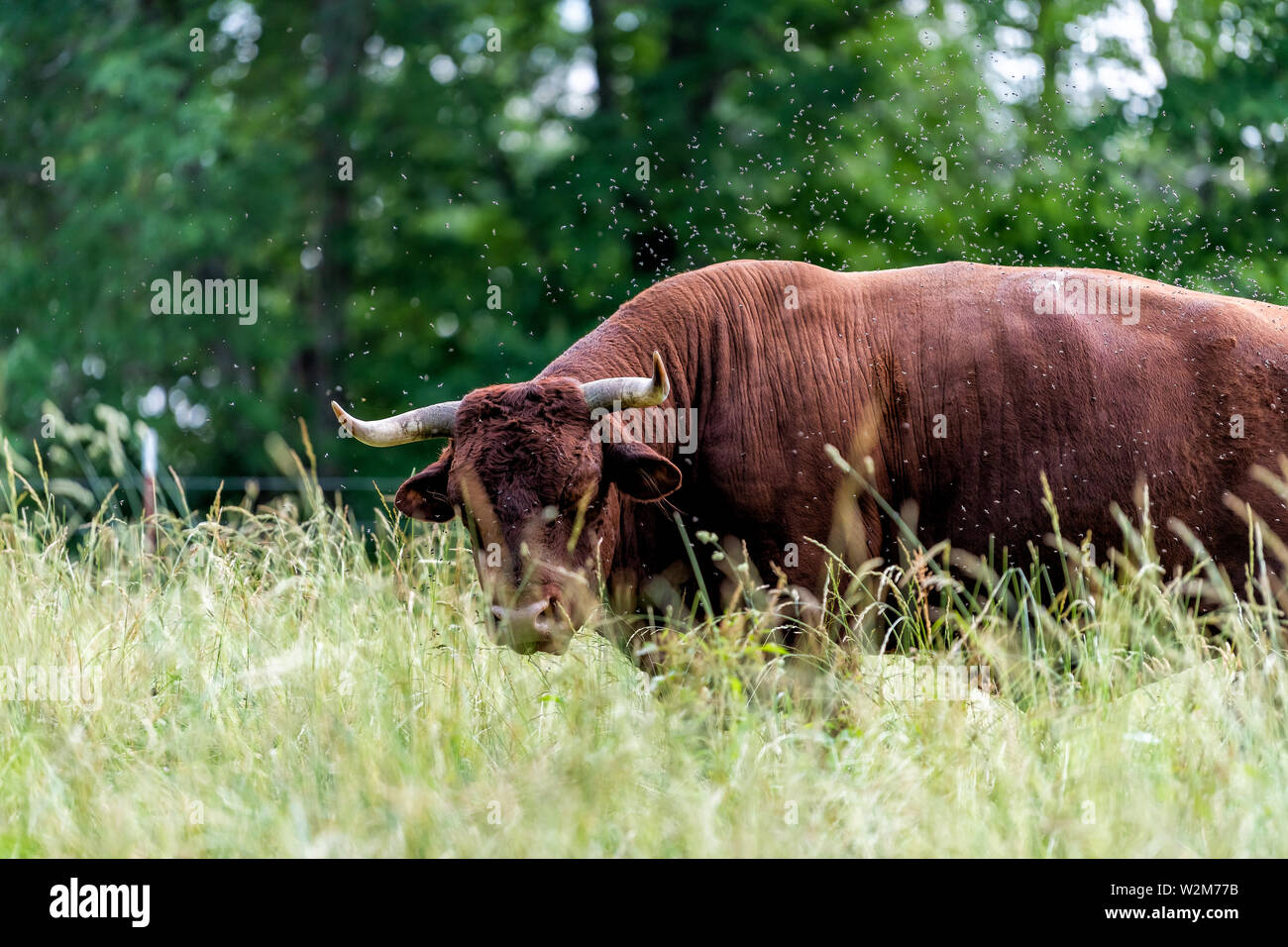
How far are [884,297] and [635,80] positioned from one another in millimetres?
11142

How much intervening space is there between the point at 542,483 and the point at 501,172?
13.0m

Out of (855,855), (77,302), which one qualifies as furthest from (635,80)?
(855,855)

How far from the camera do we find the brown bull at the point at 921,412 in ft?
17.3

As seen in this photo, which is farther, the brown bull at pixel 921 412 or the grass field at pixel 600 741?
the brown bull at pixel 921 412

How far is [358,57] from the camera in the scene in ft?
55.6

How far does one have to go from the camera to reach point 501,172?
55.9ft
